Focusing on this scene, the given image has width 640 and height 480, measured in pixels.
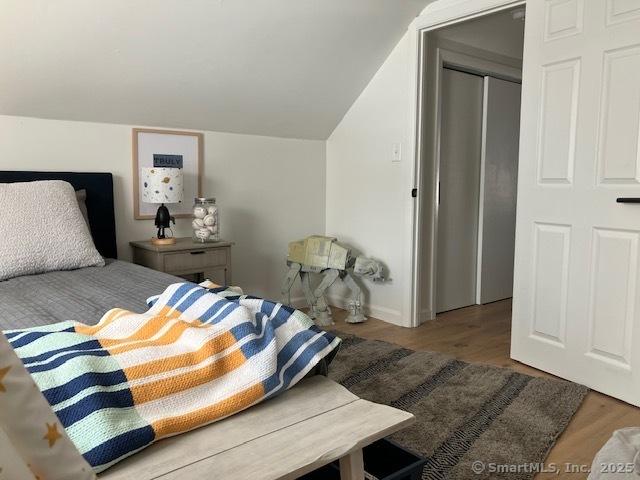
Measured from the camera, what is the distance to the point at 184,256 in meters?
2.74

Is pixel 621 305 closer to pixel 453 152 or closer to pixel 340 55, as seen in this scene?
pixel 453 152

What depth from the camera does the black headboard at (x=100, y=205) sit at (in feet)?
8.83

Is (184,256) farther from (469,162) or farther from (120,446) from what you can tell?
(469,162)

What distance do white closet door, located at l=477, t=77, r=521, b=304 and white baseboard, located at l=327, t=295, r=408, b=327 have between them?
3.03ft

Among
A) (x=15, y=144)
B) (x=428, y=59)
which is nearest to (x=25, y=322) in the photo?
(x=15, y=144)

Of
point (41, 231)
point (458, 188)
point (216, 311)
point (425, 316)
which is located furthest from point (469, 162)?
point (216, 311)

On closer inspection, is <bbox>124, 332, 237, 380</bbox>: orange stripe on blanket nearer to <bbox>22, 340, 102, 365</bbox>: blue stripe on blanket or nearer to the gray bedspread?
<bbox>22, 340, 102, 365</bbox>: blue stripe on blanket

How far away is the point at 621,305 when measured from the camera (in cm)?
219

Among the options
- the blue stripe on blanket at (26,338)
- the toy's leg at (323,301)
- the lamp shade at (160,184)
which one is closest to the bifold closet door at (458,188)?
the toy's leg at (323,301)

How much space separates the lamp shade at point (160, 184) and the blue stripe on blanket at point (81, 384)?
6.57 ft

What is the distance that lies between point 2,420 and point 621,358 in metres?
2.41

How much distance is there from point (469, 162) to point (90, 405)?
11.3ft

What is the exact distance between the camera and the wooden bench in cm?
78

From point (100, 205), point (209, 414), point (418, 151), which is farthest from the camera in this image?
point (418, 151)
